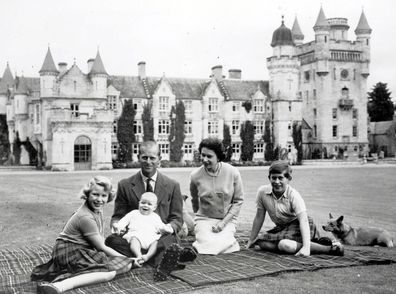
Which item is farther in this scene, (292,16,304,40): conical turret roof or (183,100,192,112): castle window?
(292,16,304,40): conical turret roof

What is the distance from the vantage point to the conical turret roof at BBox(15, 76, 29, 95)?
177ft

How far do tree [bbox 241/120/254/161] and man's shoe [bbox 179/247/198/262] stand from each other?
49270 mm

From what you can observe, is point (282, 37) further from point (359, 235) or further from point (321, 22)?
point (359, 235)

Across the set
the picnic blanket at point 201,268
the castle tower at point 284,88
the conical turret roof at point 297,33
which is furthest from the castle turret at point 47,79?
the picnic blanket at point 201,268

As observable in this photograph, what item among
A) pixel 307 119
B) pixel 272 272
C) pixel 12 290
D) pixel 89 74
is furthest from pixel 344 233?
pixel 307 119

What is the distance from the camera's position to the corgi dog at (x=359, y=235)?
9898mm

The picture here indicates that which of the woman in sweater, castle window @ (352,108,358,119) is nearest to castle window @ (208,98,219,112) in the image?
castle window @ (352,108,358,119)

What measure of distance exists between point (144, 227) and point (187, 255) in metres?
0.79

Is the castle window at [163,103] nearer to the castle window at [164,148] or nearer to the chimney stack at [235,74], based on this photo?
the castle window at [164,148]

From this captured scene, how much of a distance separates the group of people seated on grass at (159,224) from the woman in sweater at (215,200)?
0.6 inches

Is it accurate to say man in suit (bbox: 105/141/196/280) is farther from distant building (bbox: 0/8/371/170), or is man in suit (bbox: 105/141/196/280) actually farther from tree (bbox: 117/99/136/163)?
tree (bbox: 117/99/136/163)

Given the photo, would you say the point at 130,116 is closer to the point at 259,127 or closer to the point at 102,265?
the point at 259,127

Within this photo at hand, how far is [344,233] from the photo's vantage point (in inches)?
398

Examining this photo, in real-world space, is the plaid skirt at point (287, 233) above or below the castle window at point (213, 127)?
below
